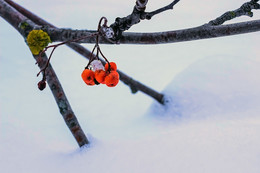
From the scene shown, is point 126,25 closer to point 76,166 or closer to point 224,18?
point 224,18

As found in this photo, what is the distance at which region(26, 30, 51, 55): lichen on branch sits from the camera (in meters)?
1.04

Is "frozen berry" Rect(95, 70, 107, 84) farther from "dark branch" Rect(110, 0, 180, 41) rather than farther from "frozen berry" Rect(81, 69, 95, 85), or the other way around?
"dark branch" Rect(110, 0, 180, 41)

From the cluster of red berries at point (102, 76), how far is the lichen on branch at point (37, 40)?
0.43 meters

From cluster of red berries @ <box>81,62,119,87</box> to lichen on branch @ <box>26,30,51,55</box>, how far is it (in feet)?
1.40

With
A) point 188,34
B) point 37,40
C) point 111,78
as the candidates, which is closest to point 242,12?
point 188,34

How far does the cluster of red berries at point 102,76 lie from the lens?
66 centimetres

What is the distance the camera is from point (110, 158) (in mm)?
1020

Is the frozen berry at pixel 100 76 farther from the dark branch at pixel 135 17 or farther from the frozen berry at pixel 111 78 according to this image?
the dark branch at pixel 135 17

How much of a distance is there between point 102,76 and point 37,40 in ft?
1.63

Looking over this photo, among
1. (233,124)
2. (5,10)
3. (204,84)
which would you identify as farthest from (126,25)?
(204,84)

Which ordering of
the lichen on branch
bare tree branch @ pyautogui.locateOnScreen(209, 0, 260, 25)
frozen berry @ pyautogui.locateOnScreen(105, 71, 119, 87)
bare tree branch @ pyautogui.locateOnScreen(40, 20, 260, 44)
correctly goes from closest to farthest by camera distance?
1. frozen berry @ pyautogui.locateOnScreen(105, 71, 119, 87)
2. bare tree branch @ pyautogui.locateOnScreen(40, 20, 260, 44)
3. bare tree branch @ pyautogui.locateOnScreen(209, 0, 260, 25)
4. the lichen on branch

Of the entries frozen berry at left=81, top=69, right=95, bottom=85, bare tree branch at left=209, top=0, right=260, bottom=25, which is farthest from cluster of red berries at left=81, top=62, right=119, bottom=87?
bare tree branch at left=209, top=0, right=260, bottom=25

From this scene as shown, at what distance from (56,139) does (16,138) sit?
0.18m

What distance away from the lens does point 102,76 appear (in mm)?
674
